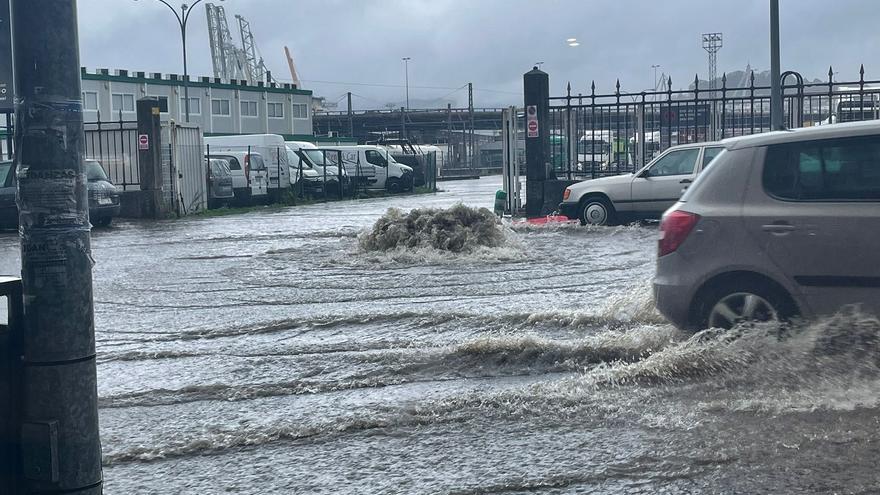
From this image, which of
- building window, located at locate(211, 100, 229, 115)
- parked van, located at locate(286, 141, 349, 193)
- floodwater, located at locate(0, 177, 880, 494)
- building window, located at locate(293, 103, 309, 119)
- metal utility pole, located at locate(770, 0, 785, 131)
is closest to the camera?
floodwater, located at locate(0, 177, 880, 494)

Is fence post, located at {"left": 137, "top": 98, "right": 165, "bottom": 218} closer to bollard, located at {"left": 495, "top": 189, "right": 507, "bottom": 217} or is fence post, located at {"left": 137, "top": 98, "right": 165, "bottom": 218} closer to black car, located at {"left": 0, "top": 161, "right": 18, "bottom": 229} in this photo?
black car, located at {"left": 0, "top": 161, "right": 18, "bottom": 229}

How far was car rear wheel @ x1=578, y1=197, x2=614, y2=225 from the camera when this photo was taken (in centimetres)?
2131

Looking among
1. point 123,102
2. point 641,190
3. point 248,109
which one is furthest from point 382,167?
point 248,109

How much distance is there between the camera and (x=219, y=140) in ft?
133

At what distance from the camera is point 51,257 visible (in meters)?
3.70

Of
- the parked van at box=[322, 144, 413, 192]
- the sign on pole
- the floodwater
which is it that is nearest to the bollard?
the floodwater

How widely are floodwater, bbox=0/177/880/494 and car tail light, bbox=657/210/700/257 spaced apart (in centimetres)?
66

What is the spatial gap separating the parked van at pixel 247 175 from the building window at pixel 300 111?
45439 mm

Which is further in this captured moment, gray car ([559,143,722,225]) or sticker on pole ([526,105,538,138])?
sticker on pole ([526,105,538,138])

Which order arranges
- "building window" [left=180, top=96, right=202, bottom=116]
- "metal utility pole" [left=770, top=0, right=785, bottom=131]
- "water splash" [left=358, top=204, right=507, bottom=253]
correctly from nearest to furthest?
"water splash" [left=358, top=204, right=507, bottom=253], "metal utility pole" [left=770, top=0, right=785, bottom=131], "building window" [left=180, top=96, right=202, bottom=116]

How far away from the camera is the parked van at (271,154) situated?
36531 mm

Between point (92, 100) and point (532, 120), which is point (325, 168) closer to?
point (532, 120)

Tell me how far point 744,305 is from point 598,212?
14.0 meters

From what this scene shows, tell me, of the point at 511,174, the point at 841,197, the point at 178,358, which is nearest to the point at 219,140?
the point at 511,174
